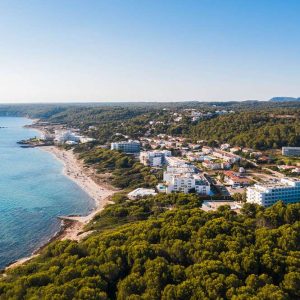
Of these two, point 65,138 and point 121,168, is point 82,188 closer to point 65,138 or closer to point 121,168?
point 121,168

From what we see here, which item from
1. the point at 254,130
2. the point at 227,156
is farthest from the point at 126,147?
the point at 254,130

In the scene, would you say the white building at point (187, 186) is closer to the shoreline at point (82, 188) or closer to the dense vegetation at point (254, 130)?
the shoreline at point (82, 188)

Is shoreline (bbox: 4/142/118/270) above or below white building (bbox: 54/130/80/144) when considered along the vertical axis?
below

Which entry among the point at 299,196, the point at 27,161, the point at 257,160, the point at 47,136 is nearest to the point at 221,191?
the point at 299,196

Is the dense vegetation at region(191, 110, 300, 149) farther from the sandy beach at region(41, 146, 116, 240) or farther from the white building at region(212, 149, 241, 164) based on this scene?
the sandy beach at region(41, 146, 116, 240)

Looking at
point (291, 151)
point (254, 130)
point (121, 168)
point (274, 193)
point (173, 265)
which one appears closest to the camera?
point (173, 265)

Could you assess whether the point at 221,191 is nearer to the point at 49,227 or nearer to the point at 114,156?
the point at 49,227

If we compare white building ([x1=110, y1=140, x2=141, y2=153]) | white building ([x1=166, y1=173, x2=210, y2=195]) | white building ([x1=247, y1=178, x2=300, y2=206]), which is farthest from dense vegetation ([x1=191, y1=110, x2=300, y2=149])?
white building ([x1=247, y1=178, x2=300, y2=206])
